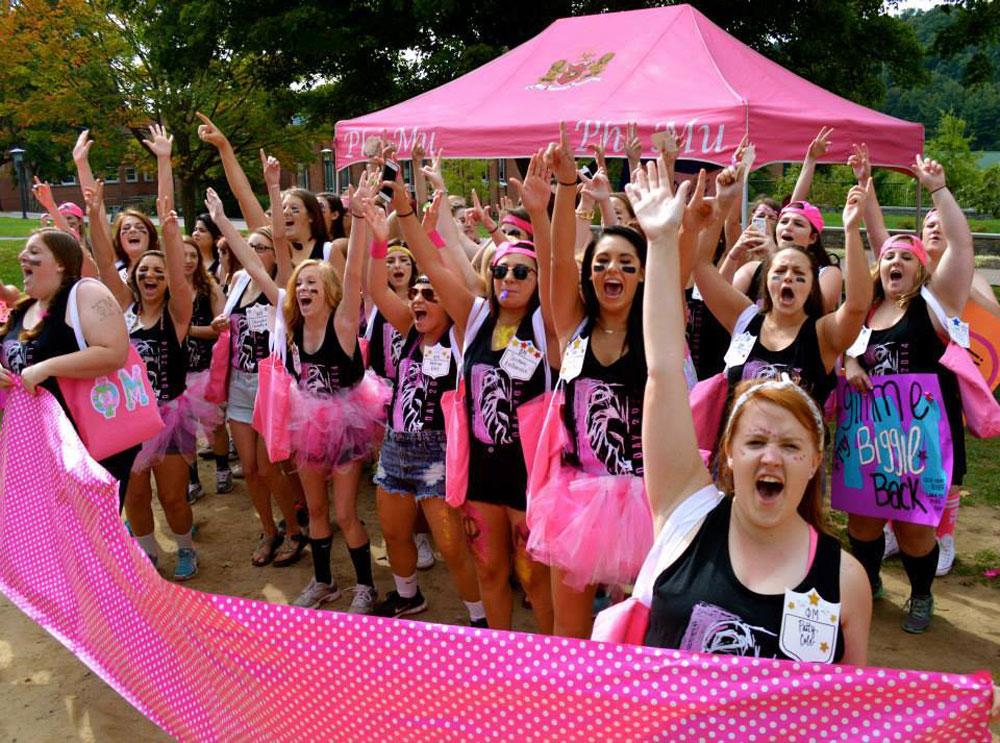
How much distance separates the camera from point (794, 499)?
214cm

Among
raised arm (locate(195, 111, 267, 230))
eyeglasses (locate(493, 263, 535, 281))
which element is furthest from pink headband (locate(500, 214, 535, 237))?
raised arm (locate(195, 111, 267, 230))

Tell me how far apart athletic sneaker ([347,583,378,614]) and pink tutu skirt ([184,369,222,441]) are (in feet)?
4.88

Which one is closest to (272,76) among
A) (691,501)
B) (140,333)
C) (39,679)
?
(140,333)

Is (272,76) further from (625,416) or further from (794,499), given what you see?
(794,499)

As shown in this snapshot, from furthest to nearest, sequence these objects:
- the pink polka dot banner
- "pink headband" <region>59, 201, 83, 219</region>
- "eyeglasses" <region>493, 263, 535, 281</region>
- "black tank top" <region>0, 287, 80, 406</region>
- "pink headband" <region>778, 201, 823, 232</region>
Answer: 1. "pink headband" <region>59, 201, 83, 219</region>
2. "pink headband" <region>778, 201, 823, 232</region>
3. "black tank top" <region>0, 287, 80, 406</region>
4. "eyeglasses" <region>493, 263, 535, 281</region>
5. the pink polka dot banner

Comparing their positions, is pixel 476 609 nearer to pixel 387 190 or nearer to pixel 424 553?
pixel 424 553

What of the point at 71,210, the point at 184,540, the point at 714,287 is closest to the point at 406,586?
the point at 184,540

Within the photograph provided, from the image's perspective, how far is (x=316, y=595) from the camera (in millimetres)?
5105

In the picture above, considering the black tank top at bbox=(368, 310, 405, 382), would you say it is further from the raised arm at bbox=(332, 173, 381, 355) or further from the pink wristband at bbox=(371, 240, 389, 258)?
the pink wristband at bbox=(371, 240, 389, 258)

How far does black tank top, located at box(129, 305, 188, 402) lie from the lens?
5375 mm

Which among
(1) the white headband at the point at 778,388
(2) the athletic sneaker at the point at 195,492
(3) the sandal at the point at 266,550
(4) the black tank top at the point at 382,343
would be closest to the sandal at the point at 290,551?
(3) the sandal at the point at 266,550

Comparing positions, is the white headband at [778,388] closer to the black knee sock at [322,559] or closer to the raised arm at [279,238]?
the black knee sock at [322,559]

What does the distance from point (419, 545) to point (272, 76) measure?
615 inches

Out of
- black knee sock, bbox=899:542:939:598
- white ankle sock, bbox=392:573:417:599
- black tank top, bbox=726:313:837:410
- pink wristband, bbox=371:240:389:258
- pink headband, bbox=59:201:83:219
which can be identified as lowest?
white ankle sock, bbox=392:573:417:599
